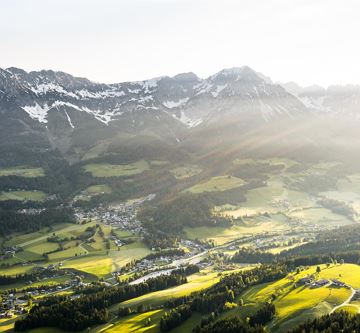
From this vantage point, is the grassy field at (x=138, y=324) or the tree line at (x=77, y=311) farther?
the tree line at (x=77, y=311)

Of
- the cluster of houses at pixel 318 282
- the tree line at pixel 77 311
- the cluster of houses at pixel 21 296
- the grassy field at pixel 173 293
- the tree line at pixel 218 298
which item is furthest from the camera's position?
the cluster of houses at pixel 21 296

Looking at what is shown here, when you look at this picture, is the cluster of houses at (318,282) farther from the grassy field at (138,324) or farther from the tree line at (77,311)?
the tree line at (77,311)

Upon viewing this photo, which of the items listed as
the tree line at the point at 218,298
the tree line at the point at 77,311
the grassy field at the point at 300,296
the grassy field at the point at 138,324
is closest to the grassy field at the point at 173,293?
the tree line at the point at 77,311

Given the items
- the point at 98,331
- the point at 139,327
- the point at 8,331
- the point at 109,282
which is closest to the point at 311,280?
the point at 139,327

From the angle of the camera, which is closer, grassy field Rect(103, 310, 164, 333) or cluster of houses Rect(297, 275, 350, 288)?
grassy field Rect(103, 310, 164, 333)

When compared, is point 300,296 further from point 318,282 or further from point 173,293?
point 173,293

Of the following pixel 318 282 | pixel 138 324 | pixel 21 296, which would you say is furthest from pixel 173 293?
pixel 21 296

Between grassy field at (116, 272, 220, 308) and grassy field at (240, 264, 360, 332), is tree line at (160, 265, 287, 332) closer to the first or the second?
grassy field at (240, 264, 360, 332)

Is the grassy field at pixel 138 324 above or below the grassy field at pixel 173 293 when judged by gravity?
above

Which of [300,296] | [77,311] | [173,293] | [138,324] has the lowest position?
[173,293]

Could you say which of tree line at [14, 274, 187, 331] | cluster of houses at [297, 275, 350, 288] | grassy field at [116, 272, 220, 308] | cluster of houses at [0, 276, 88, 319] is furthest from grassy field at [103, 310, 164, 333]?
cluster of houses at [297, 275, 350, 288]

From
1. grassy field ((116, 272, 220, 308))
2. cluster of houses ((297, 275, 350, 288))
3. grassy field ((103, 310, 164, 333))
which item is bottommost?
grassy field ((116, 272, 220, 308))

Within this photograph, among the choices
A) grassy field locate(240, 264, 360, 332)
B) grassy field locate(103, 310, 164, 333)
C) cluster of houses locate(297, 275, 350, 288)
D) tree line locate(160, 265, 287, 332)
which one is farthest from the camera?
cluster of houses locate(297, 275, 350, 288)
